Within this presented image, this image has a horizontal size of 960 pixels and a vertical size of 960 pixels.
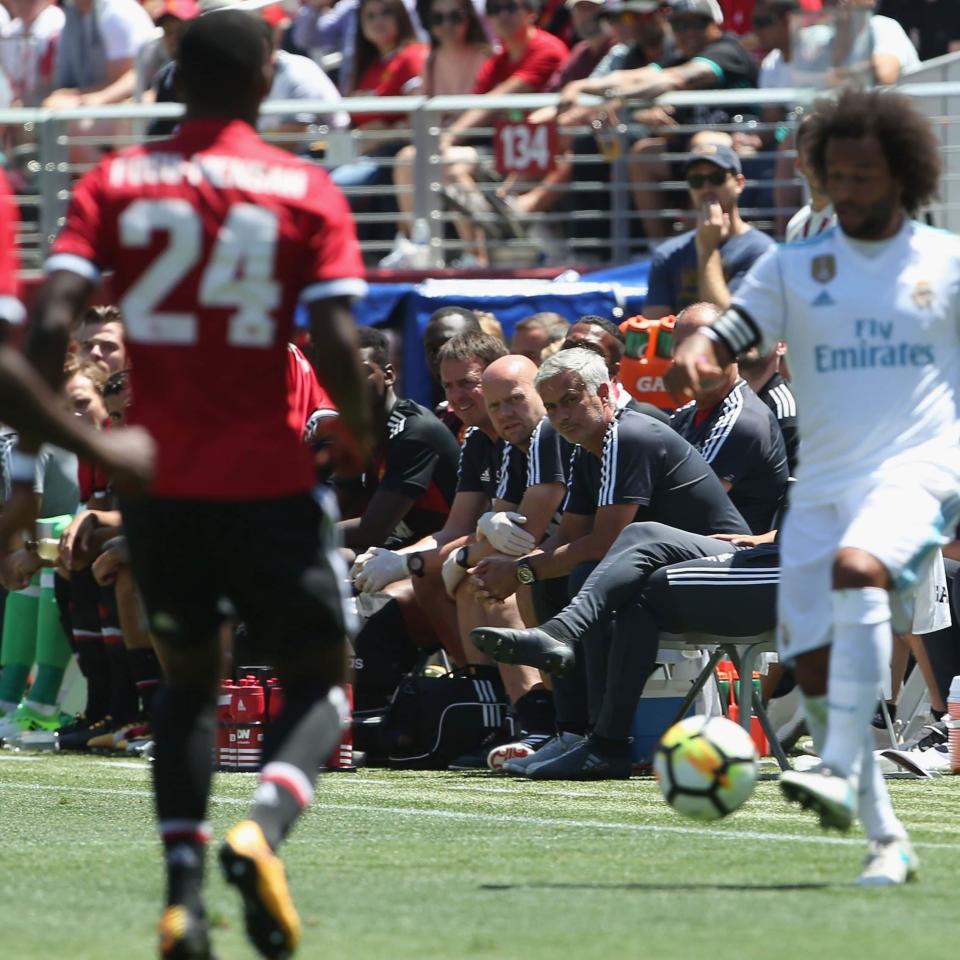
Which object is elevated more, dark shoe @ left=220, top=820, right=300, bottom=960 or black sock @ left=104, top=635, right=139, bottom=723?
dark shoe @ left=220, top=820, right=300, bottom=960

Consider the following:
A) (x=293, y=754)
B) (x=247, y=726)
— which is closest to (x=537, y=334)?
(x=247, y=726)

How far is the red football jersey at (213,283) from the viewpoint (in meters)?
4.62

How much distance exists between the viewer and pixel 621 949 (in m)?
4.59

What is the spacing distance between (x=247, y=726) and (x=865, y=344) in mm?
4736

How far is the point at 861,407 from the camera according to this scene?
5.67 m

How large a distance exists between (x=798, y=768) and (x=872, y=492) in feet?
13.7

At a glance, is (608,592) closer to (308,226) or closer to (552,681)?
(552,681)

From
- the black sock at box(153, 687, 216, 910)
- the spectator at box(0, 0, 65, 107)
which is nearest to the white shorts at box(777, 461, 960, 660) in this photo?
the black sock at box(153, 687, 216, 910)

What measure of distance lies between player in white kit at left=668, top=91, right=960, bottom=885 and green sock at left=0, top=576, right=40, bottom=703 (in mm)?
7410

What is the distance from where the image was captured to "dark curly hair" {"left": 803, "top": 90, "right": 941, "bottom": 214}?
19.1 feet

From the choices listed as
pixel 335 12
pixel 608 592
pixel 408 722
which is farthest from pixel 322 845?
pixel 335 12

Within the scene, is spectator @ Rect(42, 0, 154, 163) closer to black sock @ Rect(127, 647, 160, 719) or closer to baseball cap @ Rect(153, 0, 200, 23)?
baseball cap @ Rect(153, 0, 200, 23)

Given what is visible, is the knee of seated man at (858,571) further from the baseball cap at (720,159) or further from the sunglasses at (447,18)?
the sunglasses at (447,18)

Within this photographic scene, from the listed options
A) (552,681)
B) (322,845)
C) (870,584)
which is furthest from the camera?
(552,681)
